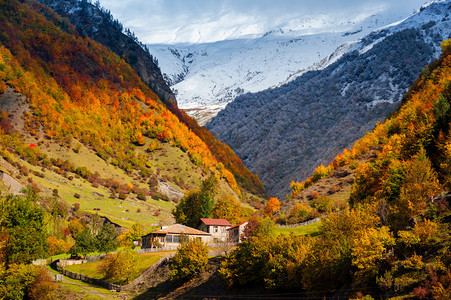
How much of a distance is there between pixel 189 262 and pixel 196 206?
43.0m

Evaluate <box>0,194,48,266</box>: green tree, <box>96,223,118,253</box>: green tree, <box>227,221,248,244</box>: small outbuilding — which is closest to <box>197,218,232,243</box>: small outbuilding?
<box>227,221,248,244</box>: small outbuilding

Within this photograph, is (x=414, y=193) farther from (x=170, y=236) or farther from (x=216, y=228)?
(x=170, y=236)

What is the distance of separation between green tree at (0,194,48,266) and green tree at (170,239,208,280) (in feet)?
106

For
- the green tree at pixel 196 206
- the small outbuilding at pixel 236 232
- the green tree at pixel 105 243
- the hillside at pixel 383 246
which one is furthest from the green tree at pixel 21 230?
the hillside at pixel 383 246

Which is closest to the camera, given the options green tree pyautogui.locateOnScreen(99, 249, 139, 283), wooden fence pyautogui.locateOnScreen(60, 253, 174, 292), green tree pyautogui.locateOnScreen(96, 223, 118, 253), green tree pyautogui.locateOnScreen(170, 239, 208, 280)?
green tree pyautogui.locateOnScreen(170, 239, 208, 280)

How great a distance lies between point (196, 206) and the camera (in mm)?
104000

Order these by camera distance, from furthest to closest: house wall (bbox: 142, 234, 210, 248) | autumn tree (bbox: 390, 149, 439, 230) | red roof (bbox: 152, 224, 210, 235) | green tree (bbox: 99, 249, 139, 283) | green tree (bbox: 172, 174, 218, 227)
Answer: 1. green tree (bbox: 172, 174, 218, 227)
2. house wall (bbox: 142, 234, 210, 248)
3. red roof (bbox: 152, 224, 210, 235)
4. green tree (bbox: 99, 249, 139, 283)
5. autumn tree (bbox: 390, 149, 439, 230)

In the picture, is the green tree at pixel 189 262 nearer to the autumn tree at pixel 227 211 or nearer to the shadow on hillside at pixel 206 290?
the shadow on hillside at pixel 206 290

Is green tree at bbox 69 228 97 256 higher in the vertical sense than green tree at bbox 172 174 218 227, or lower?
lower

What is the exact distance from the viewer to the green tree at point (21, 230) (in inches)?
A: 3007

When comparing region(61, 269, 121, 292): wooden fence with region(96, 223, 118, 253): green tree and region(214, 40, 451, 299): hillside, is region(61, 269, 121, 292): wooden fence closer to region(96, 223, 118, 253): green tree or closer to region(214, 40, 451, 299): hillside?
region(96, 223, 118, 253): green tree

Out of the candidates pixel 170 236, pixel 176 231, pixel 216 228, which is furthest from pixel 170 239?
pixel 216 228

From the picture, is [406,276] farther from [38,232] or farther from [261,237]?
[38,232]

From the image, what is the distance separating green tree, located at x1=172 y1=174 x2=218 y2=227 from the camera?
10188 cm
